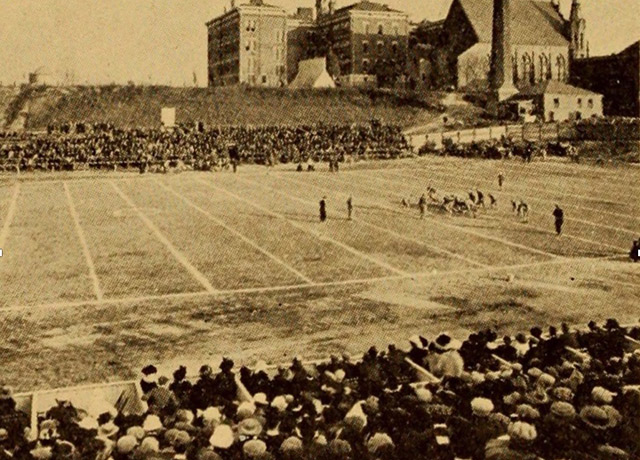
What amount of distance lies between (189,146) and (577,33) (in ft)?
214

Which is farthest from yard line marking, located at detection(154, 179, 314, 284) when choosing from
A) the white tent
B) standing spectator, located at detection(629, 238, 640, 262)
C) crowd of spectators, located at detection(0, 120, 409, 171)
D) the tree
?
the tree

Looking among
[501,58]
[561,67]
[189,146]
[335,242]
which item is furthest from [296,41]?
[335,242]

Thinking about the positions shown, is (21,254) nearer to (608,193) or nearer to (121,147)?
(608,193)

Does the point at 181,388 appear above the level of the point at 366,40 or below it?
below

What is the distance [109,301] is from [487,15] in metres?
92.4

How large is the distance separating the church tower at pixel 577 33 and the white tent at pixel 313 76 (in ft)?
106

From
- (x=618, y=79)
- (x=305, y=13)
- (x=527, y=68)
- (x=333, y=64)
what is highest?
(x=305, y=13)

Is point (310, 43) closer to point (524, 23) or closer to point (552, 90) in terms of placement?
point (524, 23)

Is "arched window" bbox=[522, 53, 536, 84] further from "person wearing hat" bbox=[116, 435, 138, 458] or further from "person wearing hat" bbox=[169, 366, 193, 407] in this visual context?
"person wearing hat" bbox=[116, 435, 138, 458]

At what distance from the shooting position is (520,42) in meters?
102

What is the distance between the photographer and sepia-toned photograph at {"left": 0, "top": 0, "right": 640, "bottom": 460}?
1068 cm

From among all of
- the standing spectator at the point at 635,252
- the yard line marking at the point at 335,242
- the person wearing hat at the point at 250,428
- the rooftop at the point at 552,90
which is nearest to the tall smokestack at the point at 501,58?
the rooftop at the point at 552,90

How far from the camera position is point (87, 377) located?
15.3m

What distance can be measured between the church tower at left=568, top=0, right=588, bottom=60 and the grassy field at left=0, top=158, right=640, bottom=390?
69722 millimetres
